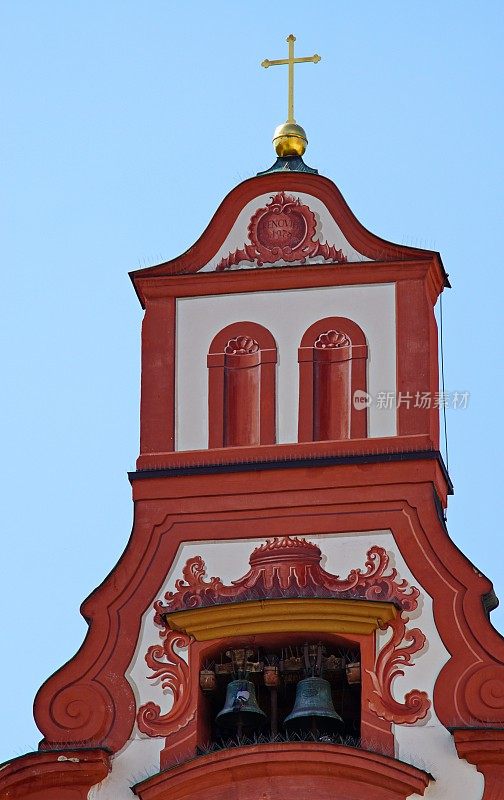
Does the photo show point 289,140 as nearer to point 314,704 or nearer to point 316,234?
point 316,234

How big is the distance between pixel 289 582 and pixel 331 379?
209cm

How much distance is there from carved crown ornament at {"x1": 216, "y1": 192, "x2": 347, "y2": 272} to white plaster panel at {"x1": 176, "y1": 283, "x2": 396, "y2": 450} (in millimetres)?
340

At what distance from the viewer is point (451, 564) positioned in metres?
26.1

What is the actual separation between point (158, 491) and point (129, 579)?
2.77 feet

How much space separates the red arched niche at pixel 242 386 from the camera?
2709 centimetres

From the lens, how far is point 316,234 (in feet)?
91.0

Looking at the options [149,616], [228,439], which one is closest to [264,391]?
[228,439]

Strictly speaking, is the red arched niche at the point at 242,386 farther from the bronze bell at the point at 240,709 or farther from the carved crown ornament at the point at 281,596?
the bronze bell at the point at 240,709

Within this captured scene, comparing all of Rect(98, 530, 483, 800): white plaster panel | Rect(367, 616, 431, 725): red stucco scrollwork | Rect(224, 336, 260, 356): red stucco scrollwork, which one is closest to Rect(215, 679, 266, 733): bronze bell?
Rect(98, 530, 483, 800): white plaster panel

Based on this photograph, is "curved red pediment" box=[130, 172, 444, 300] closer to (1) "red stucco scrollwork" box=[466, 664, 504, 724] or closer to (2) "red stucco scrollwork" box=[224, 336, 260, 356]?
(2) "red stucco scrollwork" box=[224, 336, 260, 356]

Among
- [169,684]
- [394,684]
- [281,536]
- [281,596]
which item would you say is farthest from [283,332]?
[394,684]

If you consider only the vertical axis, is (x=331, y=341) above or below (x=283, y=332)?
below

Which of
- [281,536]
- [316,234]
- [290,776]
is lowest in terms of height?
[290,776]

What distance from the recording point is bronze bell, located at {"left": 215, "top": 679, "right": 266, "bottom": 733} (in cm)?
2584
